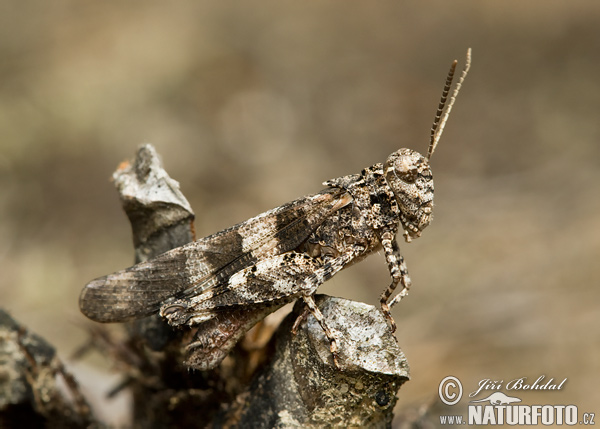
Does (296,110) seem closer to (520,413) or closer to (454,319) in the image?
(454,319)

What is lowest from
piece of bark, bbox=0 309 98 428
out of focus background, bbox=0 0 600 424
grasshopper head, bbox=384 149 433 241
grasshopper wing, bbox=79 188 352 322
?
piece of bark, bbox=0 309 98 428

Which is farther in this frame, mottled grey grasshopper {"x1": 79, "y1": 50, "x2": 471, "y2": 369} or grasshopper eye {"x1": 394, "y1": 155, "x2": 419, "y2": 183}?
grasshopper eye {"x1": 394, "y1": 155, "x2": 419, "y2": 183}

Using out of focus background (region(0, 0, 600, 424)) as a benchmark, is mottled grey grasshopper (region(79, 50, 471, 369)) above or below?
below

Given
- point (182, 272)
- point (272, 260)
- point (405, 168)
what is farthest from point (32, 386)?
point (405, 168)

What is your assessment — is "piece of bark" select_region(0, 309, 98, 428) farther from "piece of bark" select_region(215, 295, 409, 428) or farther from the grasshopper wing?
"piece of bark" select_region(215, 295, 409, 428)

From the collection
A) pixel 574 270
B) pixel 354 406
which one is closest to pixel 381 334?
pixel 354 406

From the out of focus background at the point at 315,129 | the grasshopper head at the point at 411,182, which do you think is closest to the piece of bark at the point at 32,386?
the grasshopper head at the point at 411,182

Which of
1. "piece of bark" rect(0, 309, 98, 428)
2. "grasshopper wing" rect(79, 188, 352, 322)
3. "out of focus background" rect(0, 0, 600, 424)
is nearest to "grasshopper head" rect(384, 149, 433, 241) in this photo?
"grasshopper wing" rect(79, 188, 352, 322)

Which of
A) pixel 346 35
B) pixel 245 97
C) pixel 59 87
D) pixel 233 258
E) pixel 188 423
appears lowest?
pixel 188 423

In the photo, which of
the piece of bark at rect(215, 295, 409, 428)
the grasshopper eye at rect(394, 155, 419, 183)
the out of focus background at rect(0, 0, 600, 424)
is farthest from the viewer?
the out of focus background at rect(0, 0, 600, 424)
